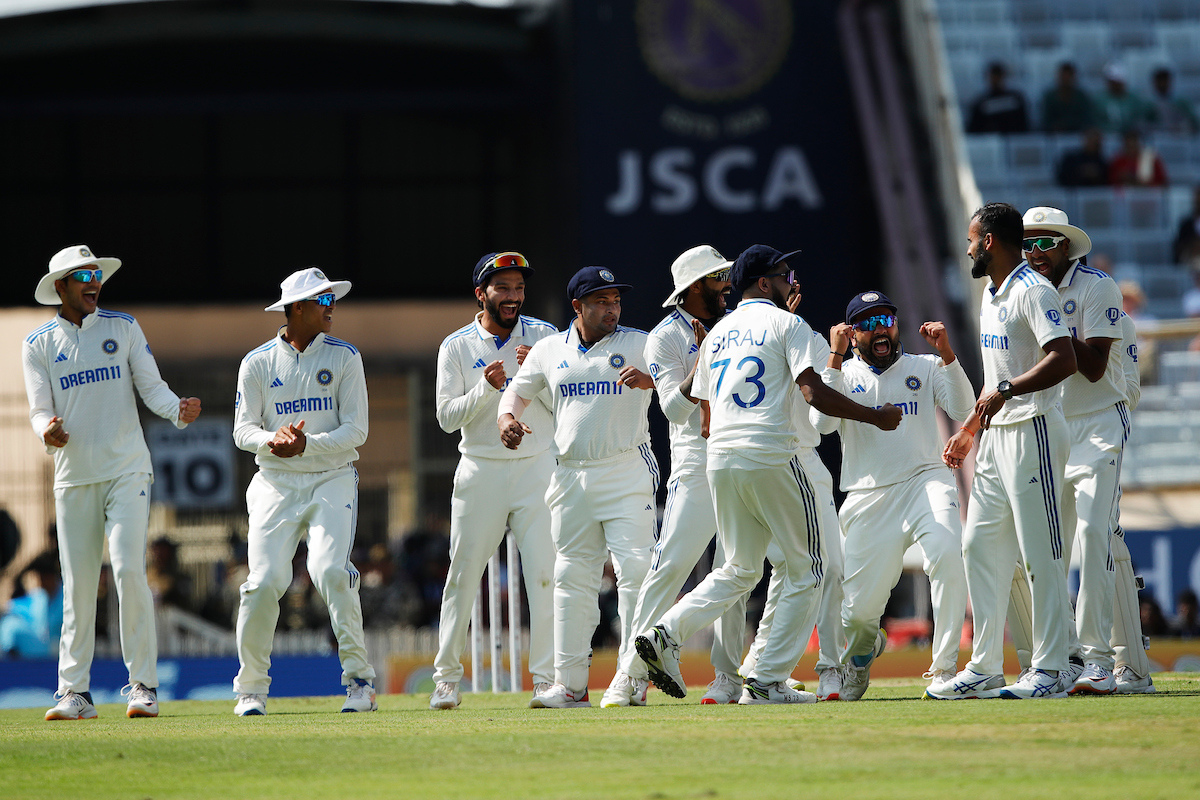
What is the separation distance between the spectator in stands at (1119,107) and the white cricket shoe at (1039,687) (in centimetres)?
1440

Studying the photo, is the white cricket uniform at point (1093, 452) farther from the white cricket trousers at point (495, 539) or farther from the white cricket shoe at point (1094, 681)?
the white cricket trousers at point (495, 539)

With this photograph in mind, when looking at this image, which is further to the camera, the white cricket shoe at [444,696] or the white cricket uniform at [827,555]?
the white cricket shoe at [444,696]

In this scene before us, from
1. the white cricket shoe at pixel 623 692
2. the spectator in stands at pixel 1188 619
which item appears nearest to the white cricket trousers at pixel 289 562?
the white cricket shoe at pixel 623 692

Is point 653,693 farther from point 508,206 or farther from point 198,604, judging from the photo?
point 508,206

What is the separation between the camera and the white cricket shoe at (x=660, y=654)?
23.5 feet

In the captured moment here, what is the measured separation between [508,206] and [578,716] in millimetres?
20610

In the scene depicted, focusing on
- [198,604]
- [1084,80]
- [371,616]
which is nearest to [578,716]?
[371,616]

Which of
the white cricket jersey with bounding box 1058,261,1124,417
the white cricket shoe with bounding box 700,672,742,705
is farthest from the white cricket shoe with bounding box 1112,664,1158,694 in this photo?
the white cricket shoe with bounding box 700,672,742,705

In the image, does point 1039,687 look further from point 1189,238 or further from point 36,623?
point 1189,238

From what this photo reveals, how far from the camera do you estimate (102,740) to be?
6688mm

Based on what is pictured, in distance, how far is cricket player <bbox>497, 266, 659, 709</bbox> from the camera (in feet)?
25.7

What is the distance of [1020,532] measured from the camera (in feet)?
23.2

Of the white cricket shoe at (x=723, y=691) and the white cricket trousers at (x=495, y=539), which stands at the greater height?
the white cricket trousers at (x=495, y=539)

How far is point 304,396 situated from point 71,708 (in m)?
1.99
